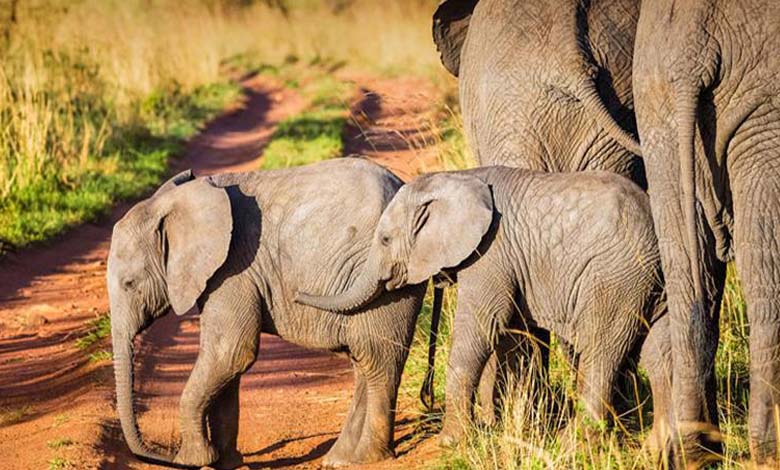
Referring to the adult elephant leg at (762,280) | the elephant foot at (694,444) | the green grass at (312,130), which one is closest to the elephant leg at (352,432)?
the elephant foot at (694,444)

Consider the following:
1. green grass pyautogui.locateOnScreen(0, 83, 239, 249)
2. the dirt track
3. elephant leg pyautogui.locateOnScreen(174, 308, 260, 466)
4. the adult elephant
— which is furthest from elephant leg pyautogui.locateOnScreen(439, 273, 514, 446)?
green grass pyautogui.locateOnScreen(0, 83, 239, 249)

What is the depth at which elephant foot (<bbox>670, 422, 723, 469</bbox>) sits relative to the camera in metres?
5.33

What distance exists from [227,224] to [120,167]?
9.66m

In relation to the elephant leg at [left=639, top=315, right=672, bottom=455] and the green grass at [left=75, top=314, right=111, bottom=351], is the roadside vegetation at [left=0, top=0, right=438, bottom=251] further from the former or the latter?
the elephant leg at [left=639, top=315, right=672, bottom=455]

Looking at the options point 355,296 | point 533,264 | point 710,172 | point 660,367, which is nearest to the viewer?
point 710,172

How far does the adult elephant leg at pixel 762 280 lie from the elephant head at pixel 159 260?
7.76 feet

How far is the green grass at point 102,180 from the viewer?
41.3 feet

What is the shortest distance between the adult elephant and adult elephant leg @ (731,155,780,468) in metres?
1.27

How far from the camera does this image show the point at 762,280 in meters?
5.03

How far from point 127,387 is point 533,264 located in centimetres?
183

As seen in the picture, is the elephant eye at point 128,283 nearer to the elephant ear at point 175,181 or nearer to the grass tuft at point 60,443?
the elephant ear at point 175,181

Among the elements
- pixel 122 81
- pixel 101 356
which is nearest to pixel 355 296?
pixel 101 356

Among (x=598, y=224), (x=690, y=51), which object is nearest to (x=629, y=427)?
(x=598, y=224)

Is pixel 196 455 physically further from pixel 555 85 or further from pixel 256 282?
pixel 555 85
